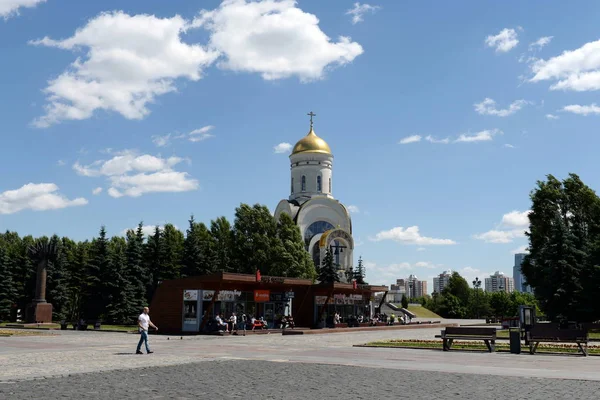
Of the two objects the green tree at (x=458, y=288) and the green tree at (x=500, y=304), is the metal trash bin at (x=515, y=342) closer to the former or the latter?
the green tree at (x=500, y=304)

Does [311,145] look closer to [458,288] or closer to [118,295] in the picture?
[118,295]

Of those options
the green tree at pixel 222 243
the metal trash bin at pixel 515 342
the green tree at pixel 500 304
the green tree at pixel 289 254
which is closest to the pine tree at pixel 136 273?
the green tree at pixel 222 243

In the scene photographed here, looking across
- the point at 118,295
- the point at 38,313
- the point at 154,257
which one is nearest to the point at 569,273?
the point at 118,295

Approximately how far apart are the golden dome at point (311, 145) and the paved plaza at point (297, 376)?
206ft

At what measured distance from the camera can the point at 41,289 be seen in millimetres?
47344

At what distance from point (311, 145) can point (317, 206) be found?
8631 mm

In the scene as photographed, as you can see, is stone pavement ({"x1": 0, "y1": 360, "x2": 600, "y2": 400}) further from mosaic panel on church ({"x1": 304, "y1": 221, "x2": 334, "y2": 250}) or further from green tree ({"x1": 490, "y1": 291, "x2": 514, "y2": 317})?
green tree ({"x1": 490, "y1": 291, "x2": 514, "y2": 317})

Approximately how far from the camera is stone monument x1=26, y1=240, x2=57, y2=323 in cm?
4647

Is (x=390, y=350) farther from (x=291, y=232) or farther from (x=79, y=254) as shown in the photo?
(x=79, y=254)

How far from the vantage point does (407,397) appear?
9.62m

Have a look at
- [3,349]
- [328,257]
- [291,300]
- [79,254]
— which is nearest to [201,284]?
[291,300]

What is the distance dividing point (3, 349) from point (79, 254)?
4305cm

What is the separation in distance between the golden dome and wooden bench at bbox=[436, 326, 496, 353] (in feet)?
197

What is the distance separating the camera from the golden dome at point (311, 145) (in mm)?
80625
